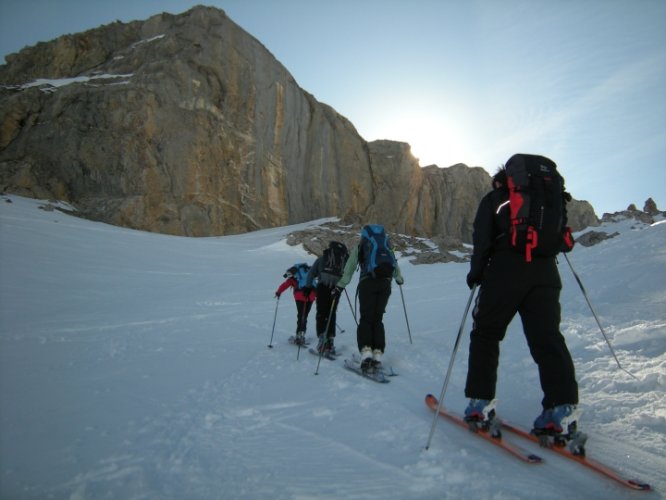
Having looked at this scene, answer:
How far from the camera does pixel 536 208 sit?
2.94m

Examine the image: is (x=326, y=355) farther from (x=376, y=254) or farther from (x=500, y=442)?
(x=500, y=442)

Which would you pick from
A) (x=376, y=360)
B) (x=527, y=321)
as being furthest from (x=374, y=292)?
(x=527, y=321)

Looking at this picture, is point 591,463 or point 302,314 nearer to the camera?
point 591,463

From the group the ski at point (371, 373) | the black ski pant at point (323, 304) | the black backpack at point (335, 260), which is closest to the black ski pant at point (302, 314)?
the black ski pant at point (323, 304)

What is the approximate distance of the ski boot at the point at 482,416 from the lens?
120 inches

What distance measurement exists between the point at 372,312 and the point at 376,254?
78 centimetres

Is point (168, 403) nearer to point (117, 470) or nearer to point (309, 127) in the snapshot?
point (117, 470)

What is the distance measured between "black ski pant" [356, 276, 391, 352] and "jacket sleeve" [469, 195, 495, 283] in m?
2.12

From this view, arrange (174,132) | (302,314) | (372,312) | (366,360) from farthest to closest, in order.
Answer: (174,132) → (302,314) → (372,312) → (366,360)

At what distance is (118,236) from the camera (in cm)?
2088

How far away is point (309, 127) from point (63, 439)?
4241 cm

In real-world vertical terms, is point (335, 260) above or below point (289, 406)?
above

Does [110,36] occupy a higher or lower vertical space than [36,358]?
higher

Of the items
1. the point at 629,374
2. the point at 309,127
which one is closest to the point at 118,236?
the point at 629,374
